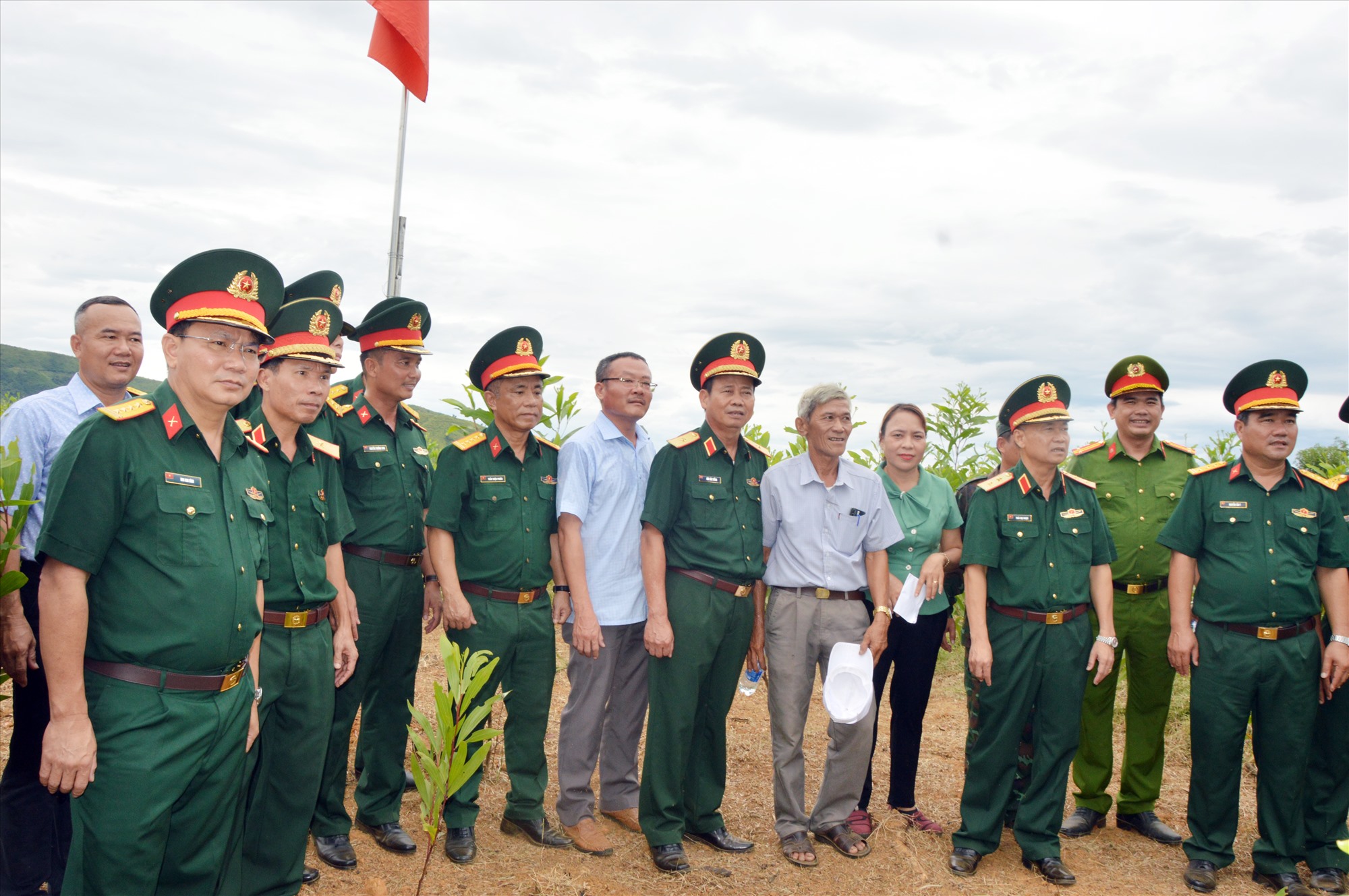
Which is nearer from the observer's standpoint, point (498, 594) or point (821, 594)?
point (498, 594)

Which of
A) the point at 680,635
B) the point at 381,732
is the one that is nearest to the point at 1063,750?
the point at 680,635

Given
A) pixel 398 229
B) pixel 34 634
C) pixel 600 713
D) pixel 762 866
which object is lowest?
pixel 762 866

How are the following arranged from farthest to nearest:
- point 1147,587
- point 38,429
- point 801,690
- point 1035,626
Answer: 1. point 1147,587
2. point 801,690
3. point 1035,626
4. point 38,429

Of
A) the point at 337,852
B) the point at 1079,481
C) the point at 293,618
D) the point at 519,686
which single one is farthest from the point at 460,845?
the point at 1079,481

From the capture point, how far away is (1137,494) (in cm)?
511

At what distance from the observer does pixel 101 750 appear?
2486 millimetres

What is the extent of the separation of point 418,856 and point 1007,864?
2790 mm

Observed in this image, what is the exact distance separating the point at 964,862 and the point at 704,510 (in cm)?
208

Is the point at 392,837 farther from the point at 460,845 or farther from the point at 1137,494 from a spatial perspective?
the point at 1137,494

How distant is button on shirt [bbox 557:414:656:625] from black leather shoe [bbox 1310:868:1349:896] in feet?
11.3

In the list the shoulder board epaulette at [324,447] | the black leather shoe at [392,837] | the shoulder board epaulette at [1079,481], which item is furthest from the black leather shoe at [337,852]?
the shoulder board epaulette at [1079,481]

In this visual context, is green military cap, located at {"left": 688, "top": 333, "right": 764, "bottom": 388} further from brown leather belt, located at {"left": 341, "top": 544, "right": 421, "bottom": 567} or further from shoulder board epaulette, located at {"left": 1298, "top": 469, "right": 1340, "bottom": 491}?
shoulder board epaulette, located at {"left": 1298, "top": 469, "right": 1340, "bottom": 491}

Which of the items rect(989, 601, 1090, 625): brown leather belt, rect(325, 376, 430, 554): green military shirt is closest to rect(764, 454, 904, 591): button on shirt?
rect(989, 601, 1090, 625): brown leather belt

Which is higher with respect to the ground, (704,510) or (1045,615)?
(704,510)
